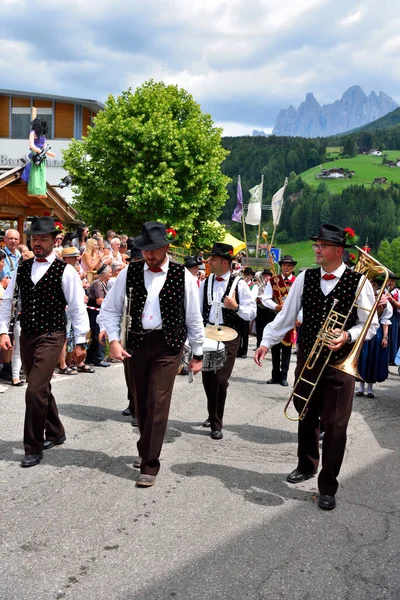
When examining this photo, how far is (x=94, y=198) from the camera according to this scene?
33.1m

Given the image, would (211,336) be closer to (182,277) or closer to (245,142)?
(182,277)

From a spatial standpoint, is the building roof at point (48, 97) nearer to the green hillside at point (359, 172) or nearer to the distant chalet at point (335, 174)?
the green hillside at point (359, 172)

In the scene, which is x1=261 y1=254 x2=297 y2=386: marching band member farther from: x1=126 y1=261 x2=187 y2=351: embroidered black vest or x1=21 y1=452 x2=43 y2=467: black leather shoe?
x1=21 y1=452 x2=43 y2=467: black leather shoe

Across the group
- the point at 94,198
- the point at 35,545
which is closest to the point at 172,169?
the point at 94,198

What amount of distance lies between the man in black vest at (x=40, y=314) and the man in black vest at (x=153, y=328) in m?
0.55

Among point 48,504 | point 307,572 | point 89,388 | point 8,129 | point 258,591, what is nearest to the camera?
point 258,591

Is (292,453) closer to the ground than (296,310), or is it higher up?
closer to the ground

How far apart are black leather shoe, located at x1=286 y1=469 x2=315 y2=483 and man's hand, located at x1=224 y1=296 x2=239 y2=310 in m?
2.10

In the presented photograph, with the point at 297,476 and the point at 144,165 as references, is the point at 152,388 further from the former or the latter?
the point at 144,165

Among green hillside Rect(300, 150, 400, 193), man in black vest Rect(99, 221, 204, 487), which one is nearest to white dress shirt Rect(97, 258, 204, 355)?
man in black vest Rect(99, 221, 204, 487)

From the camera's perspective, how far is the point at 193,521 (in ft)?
14.5

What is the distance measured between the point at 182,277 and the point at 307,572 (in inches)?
101

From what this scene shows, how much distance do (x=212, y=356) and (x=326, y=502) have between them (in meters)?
2.13

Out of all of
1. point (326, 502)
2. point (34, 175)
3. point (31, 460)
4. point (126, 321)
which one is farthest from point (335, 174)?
point (326, 502)
